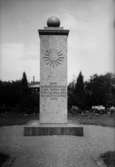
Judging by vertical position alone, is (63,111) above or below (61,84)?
below

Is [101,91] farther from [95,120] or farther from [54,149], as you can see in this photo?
[54,149]

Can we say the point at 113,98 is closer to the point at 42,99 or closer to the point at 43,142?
the point at 42,99

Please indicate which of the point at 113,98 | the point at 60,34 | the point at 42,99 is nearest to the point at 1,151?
the point at 42,99

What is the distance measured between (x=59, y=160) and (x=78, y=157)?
643 millimetres

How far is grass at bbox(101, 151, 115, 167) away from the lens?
283 inches

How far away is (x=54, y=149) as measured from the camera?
886cm

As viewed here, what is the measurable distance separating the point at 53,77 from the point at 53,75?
9 centimetres

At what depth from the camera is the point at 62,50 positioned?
12617 mm

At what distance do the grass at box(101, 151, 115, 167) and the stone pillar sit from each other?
14.5ft

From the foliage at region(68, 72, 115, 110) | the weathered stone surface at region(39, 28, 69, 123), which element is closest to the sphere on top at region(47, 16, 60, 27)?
the weathered stone surface at region(39, 28, 69, 123)

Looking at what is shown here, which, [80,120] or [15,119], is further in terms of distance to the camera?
A: [15,119]

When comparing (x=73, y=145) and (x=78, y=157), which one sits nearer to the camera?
(x=78, y=157)

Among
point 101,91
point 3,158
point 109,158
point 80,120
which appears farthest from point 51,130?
point 101,91

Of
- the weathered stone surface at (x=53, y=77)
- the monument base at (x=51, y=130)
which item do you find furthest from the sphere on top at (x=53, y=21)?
the monument base at (x=51, y=130)
